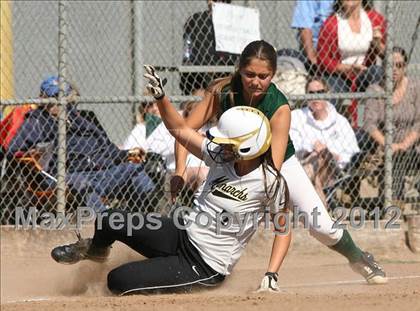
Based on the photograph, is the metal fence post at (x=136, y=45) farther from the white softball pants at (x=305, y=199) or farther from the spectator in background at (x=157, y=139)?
the white softball pants at (x=305, y=199)

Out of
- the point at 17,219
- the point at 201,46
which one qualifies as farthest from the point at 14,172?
the point at 201,46

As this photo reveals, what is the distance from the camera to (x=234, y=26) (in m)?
9.66

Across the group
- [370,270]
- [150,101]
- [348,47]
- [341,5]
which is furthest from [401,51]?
[370,270]

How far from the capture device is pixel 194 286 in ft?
21.0

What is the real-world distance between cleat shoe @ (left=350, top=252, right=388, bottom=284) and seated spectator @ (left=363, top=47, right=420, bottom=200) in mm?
2635

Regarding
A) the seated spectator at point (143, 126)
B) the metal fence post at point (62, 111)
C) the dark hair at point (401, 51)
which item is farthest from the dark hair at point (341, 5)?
the metal fence post at point (62, 111)

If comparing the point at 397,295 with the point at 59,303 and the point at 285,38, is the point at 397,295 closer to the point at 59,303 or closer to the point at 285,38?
the point at 59,303

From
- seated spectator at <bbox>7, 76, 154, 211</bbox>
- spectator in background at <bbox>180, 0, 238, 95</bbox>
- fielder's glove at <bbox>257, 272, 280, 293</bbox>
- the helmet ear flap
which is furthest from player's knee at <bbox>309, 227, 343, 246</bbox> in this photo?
spectator in background at <bbox>180, 0, 238, 95</bbox>

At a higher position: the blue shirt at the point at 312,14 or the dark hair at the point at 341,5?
the dark hair at the point at 341,5

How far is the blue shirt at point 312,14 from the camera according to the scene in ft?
33.6

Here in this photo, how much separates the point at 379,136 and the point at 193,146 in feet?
12.5

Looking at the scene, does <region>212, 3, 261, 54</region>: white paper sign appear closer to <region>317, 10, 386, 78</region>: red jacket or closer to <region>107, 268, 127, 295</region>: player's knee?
<region>317, 10, 386, 78</region>: red jacket

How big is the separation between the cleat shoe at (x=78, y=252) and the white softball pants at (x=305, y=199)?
1.38 metres

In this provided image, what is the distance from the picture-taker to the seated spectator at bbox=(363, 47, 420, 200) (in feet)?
31.4
